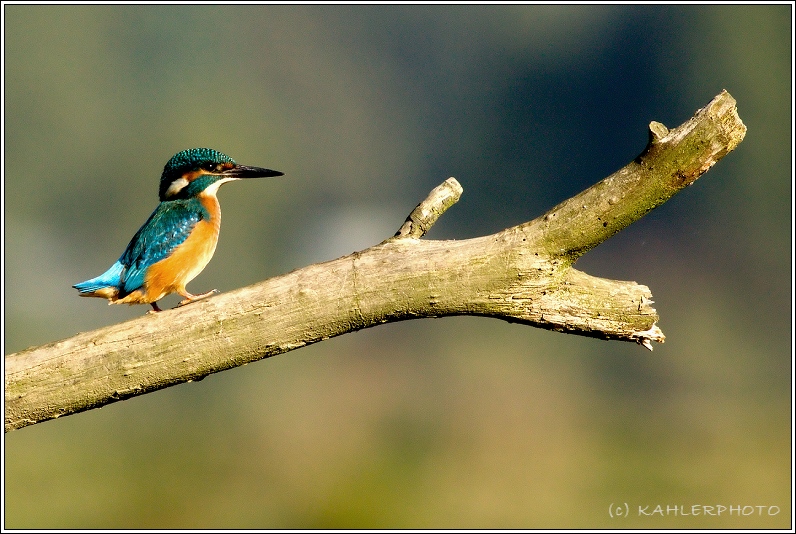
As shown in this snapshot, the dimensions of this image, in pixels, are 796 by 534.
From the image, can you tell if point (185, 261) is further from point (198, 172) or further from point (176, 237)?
point (198, 172)

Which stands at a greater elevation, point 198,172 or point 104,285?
point 198,172

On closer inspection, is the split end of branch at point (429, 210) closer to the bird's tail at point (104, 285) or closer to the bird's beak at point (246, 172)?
the bird's beak at point (246, 172)

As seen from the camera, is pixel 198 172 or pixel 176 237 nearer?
pixel 176 237

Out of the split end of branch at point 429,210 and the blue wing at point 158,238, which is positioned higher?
the blue wing at point 158,238

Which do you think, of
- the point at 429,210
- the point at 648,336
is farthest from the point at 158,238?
the point at 648,336

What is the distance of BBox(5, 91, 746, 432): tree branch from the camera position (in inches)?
62.3

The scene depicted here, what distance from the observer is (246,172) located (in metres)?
2.49

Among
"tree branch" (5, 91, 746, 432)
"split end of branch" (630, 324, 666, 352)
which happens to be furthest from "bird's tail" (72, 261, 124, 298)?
"split end of branch" (630, 324, 666, 352)

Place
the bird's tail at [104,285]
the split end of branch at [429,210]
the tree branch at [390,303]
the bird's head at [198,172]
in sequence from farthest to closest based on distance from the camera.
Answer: the bird's head at [198,172], the bird's tail at [104,285], the split end of branch at [429,210], the tree branch at [390,303]

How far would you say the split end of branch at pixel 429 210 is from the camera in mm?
1737

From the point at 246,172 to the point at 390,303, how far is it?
1039mm

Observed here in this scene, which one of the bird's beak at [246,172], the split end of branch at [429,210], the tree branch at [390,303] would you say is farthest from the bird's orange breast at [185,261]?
the split end of branch at [429,210]

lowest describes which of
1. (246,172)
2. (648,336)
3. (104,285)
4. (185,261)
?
(648,336)

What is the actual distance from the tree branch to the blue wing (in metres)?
0.68
